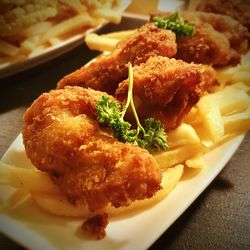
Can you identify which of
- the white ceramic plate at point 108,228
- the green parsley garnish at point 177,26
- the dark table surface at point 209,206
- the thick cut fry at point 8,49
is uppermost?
the green parsley garnish at point 177,26

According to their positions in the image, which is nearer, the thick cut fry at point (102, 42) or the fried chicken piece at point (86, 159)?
the fried chicken piece at point (86, 159)

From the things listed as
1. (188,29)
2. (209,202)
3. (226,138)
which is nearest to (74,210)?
(209,202)

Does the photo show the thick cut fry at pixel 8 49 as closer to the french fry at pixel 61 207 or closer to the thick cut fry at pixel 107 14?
the thick cut fry at pixel 107 14

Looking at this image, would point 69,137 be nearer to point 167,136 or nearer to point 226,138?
point 167,136

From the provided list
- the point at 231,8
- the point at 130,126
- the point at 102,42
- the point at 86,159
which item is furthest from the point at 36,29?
the point at 86,159

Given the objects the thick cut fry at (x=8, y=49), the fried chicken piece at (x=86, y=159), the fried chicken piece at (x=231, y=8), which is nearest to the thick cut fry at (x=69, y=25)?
the thick cut fry at (x=8, y=49)

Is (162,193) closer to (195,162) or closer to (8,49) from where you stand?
(195,162)

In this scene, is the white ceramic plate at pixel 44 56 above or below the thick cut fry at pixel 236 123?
below
